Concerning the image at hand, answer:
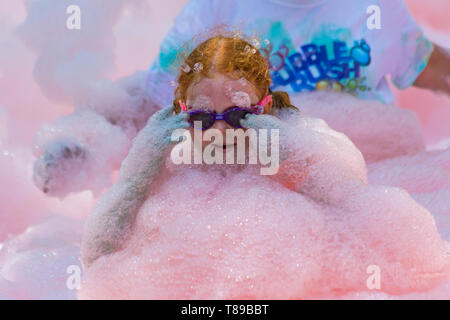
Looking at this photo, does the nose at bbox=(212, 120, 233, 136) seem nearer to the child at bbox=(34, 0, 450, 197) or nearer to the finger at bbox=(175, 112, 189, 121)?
the finger at bbox=(175, 112, 189, 121)

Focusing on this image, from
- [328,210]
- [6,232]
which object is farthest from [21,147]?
[328,210]

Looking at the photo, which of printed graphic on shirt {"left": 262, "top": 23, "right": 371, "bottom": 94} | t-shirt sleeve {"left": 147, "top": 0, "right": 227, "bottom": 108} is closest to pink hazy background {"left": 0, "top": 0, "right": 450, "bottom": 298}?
t-shirt sleeve {"left": 147, "top": 0, "right": 227, "bottom": 108}

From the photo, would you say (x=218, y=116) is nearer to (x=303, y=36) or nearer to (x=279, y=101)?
(x=279, y=101)

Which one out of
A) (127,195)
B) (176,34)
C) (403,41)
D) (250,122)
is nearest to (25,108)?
(176,34)

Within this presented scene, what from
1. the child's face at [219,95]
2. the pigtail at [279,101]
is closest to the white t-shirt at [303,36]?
the pigtail at [279,101]

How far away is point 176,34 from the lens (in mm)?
1101

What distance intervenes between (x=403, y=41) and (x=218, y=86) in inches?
27.0

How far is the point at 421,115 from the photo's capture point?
5.18 feet

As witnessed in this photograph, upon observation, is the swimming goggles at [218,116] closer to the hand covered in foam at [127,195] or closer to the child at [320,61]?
the hand covered in foam at [127,195]

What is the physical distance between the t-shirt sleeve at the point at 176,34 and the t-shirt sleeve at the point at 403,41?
15.4 inches

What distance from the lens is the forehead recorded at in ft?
2.16

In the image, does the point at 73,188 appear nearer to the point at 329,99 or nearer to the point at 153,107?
the point at 153,107

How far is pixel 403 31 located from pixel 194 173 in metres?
0.73

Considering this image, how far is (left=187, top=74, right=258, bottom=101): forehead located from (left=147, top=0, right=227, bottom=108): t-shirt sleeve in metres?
0.40
